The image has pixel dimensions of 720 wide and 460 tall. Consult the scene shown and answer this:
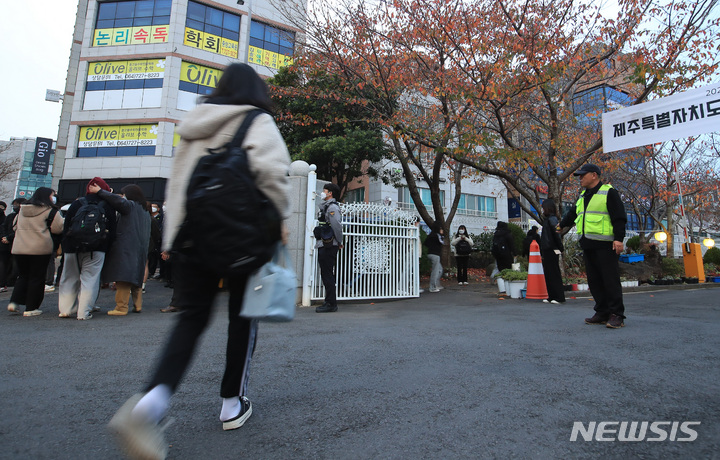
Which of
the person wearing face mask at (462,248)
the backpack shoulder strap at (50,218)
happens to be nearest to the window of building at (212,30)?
the person wearing face mask at (462,248)

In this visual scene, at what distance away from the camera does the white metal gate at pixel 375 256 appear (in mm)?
7512

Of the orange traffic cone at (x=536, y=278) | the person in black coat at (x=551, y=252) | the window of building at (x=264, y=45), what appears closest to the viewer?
the person in black coat at (x=551, y=252)

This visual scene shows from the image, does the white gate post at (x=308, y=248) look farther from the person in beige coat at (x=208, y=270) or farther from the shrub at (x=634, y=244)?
the shrub at (x=634, y=244)

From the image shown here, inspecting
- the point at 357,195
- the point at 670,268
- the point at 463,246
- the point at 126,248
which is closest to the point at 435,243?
the point at 463,246

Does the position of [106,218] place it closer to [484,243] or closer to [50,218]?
[50,218]

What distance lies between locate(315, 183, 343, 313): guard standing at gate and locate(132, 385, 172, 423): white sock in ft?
15.3

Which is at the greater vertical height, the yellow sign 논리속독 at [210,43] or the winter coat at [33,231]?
the yellow sign 논리속독 at [210,43]

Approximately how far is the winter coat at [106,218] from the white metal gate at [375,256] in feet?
10.1

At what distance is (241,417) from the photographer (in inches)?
79.0

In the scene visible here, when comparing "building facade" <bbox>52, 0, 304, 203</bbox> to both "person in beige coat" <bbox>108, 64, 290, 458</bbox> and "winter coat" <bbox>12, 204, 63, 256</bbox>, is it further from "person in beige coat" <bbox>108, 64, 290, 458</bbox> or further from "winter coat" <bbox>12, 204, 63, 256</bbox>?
"person in beige coat" <bbox>108, 64, 290, 458</bbox>

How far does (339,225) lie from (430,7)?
19.9 feet

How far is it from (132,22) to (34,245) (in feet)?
84.3

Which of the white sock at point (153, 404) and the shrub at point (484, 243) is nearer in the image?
the white sock at point (153, 404)

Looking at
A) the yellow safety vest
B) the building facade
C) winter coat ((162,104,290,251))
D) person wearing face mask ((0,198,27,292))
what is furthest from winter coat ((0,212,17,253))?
the building facade
